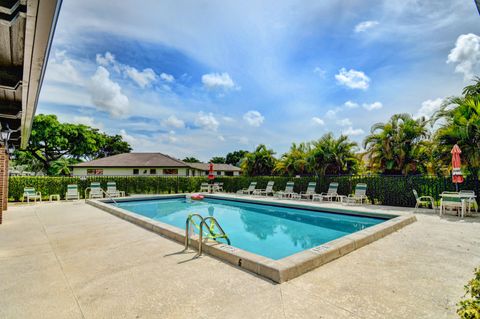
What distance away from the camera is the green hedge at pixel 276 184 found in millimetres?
11281

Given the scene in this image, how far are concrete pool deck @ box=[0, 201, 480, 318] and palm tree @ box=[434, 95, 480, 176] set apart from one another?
18.6 feet

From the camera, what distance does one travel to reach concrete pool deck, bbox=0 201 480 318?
2.72 m

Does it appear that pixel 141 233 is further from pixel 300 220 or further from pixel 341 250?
pixel 300 220

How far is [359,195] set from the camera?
42.0ft

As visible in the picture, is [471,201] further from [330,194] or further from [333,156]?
[333,156]

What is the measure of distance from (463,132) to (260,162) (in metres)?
14.2

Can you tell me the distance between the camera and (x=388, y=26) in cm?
980

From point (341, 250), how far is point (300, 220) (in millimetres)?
5585

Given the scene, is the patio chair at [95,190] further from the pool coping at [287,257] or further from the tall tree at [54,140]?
the tall tree at [54,140]

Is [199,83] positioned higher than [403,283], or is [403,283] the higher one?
[199,83]

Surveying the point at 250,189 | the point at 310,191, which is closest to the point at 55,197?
the point at 250,189

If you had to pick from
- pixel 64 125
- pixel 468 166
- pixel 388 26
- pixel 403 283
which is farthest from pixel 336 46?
pixel 64 125

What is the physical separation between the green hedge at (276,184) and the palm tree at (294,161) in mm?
1341

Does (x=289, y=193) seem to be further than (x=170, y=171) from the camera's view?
No
